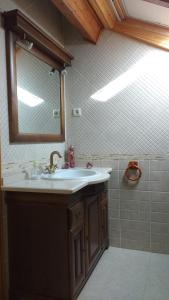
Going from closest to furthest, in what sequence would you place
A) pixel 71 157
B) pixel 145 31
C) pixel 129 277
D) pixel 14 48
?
pixel 14 48 < pixel 129 277 < pixel 145 31 < pixel 71 157

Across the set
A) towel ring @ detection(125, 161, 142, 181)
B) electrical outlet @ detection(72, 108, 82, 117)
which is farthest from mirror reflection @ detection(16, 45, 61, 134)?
towel ring @ detection(125, 161, 142, 181)

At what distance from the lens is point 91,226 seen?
1.97 m

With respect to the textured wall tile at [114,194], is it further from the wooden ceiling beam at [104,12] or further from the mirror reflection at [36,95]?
the wooden ceiling beam at [104,12]

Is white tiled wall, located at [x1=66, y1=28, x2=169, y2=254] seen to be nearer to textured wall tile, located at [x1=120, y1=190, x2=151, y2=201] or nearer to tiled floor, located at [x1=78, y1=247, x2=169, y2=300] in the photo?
textured wall tile, located at [x1=120, y1=190, x2=151, y2=201]

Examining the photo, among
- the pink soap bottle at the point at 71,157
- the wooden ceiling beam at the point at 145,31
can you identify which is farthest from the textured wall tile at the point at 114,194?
the wooden ceiling beam at the point at 145,31

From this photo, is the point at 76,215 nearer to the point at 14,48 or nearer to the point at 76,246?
the point at 76,246

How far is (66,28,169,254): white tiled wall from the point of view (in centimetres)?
235

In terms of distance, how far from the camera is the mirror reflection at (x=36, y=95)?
1877 mm

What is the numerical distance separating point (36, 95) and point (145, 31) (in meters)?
1.24

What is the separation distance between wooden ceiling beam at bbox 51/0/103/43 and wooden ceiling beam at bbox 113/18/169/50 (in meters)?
0.23

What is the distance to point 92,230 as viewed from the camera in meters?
2.00

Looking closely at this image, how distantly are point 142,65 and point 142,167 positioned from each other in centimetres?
102

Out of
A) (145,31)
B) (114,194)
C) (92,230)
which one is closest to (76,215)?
(92,230)

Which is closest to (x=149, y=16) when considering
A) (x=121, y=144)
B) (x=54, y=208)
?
(x=121, y=144)
